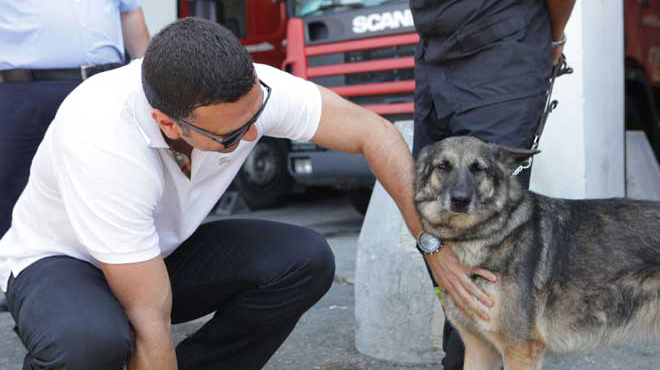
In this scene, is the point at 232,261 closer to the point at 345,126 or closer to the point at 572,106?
the point at 345,126

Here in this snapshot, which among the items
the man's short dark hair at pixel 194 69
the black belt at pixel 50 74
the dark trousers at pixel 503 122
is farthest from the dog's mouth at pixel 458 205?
the black belt at pixel 50 74

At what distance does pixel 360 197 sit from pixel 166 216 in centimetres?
525

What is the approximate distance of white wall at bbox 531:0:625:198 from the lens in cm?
444

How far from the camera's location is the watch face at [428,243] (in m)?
2.69

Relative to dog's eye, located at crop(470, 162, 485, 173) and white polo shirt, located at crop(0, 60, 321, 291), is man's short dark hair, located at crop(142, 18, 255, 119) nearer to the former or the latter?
white polo shirt, located at crop(0, 60, 321, 291)

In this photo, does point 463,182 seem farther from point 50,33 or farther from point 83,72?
point 50,33

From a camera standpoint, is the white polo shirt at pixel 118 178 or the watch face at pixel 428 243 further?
the watch face at pixel 428 243

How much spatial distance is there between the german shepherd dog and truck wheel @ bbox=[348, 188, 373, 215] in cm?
492

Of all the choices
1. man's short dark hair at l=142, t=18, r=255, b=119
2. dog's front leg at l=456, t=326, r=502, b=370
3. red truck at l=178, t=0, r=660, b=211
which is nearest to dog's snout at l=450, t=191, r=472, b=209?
dog's front leg at l=456, t=326, r=502, b=370

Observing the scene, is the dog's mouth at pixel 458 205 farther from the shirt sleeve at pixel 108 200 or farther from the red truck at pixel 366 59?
the red truck at pixel 366 59

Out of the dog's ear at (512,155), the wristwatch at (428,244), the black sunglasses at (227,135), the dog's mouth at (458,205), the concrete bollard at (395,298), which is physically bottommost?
the concrete bollard at (395,298)

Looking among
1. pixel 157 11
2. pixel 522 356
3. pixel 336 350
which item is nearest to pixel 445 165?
pixel 522 356

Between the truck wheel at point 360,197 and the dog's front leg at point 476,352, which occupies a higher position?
the dog's front leg at point 476,352

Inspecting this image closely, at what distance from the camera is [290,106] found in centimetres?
264
